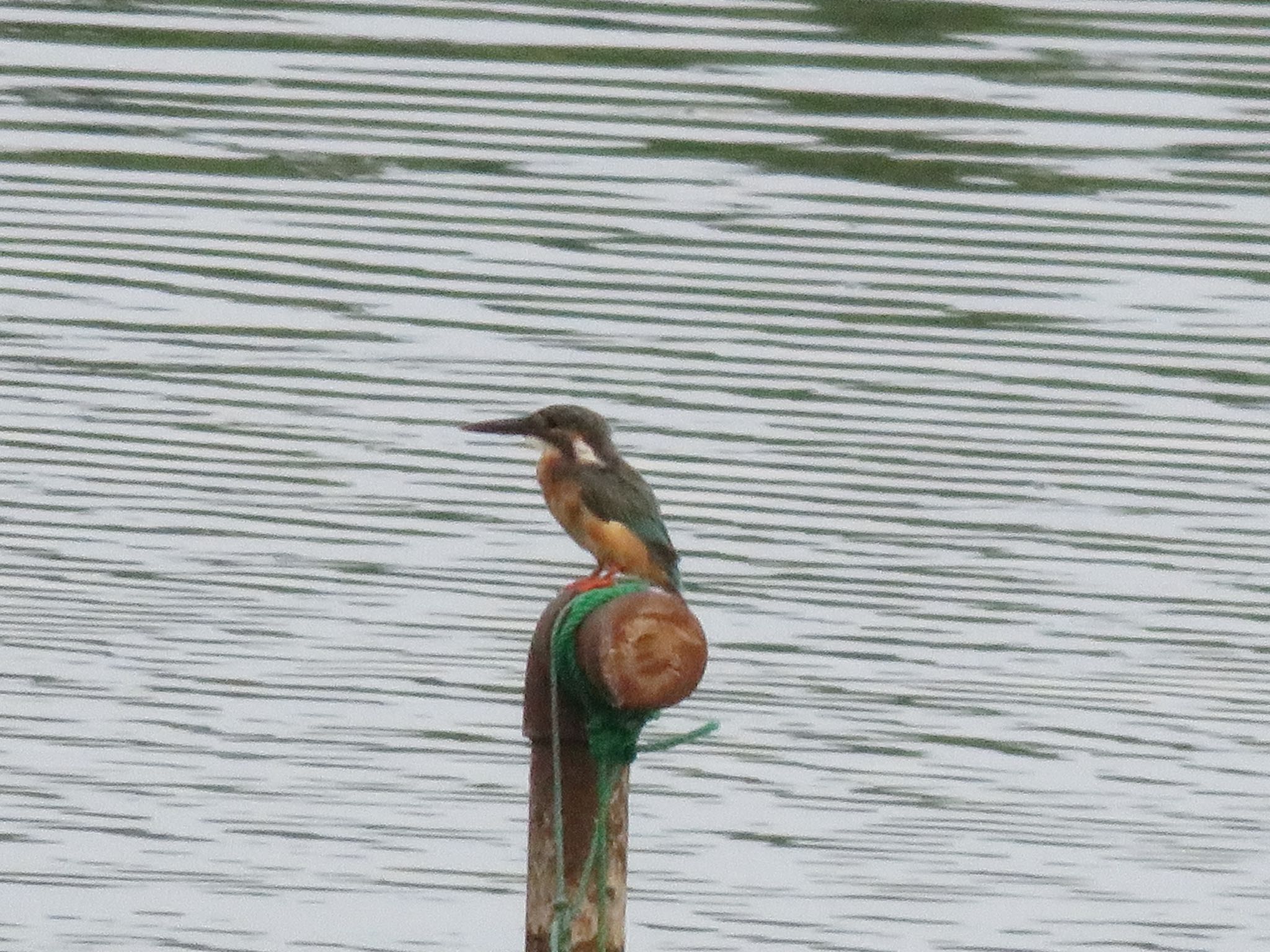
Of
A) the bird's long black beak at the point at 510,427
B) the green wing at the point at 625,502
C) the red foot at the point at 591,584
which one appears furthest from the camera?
the bird's long black beak at the point at 510,427

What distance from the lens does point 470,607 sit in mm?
10984

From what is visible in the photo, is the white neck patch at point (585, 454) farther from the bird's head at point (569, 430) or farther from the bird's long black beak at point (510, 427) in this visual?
the bird's long black beak at point (510, 427)

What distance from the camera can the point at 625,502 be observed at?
7988mm

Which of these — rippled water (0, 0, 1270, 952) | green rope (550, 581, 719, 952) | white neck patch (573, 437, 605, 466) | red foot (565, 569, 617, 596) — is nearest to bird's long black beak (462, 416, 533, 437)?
white neck patch (573, 437, 605, 466)

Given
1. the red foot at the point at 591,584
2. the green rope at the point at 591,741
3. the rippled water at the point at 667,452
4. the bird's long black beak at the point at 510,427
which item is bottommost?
the green rope at the point at 591,741

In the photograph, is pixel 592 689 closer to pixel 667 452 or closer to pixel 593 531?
pixel 593 531

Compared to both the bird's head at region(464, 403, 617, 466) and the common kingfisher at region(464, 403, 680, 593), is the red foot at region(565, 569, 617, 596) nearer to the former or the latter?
the common kingfisher at region(464, 403, 680, 593)

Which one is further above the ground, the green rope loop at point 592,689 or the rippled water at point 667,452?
the rippled water at point 667,452

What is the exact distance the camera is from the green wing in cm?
799

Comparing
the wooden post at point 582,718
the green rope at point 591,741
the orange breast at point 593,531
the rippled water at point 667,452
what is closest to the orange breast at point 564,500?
the orange breast at point 593,531

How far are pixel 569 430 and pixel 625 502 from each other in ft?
0.92

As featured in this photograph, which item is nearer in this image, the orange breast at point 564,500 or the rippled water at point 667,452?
the orange breast at point 564,500

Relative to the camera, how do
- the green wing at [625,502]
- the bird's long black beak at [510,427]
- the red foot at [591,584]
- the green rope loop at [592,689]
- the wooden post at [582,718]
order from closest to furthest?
the wooden post at [582,718]
the green rope loop at [592,689]
the red foot at [591,584]
the green wing at [625,502]
the bird's long black beak at [510,427]

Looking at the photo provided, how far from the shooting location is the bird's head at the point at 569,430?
8.10 m
